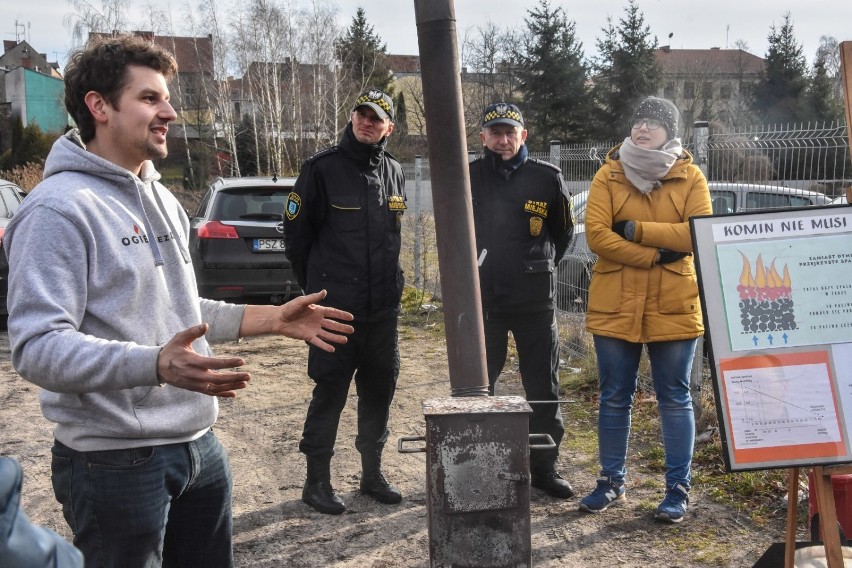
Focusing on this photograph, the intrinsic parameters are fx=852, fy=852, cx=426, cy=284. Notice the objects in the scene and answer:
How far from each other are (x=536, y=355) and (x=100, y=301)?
10.9 feet

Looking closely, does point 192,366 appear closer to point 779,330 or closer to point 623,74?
point 779,330

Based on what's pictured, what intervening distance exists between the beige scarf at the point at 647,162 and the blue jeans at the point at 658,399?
858 mm

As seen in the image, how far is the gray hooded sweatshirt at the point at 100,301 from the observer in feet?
6.67

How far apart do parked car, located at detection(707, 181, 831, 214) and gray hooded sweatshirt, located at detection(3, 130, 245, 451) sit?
13.5ft

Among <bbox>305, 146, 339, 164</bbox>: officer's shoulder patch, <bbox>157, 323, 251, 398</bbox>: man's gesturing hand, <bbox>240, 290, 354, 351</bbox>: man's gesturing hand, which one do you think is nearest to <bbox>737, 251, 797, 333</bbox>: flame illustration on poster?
<bbox>240, 290, 354, 351</bbox>: man's gesturing hand

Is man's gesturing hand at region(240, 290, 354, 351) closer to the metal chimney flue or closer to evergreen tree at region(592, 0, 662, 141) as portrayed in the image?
the metal chimney flue

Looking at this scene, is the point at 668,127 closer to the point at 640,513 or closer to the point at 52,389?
the point at 640,513

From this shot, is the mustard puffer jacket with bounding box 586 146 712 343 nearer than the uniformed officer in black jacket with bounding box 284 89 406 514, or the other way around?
the mustard puffer jacket with bounding box 586 146 712 343

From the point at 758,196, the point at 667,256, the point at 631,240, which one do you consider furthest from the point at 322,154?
the point at 758,196

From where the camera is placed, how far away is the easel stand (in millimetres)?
3178

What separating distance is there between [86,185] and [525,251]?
10.5 ft

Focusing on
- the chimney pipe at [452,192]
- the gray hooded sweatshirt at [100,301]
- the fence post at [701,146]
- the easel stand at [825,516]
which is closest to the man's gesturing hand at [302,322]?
the gray hooded sweatshirt at [100,301]

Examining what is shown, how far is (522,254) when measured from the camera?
200 inches

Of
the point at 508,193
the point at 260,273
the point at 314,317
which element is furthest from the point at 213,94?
the point at 314,317
